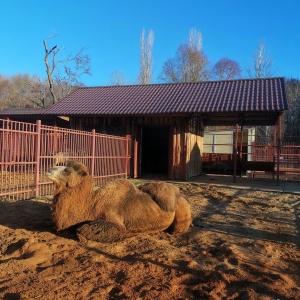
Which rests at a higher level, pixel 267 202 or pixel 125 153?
pixel 125 153

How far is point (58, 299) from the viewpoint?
3.09 metres

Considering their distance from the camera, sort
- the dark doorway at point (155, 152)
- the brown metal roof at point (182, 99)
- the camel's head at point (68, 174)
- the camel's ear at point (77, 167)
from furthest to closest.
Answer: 1. the dark doorway at point (155, 152)
2. the brown metal roof at point (182, 99)
3. the camel's ear at point (77, 167)
4. the camel's head at point (68, 174)

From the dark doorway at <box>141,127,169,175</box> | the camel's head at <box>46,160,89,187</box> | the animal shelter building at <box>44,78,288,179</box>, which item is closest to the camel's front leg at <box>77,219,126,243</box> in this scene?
the camel's head at <box>46,160,89,187</box>

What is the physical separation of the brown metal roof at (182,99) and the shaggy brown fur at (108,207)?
32.9ft

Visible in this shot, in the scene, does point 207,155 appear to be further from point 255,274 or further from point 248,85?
point 255,274

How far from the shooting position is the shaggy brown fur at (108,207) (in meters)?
4.83

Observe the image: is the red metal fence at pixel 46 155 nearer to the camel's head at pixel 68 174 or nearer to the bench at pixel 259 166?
the camel's head at pixel 68 174

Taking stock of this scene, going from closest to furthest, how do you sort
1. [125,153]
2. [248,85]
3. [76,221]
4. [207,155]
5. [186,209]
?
1. [76,221]
2. [186,209]
3. [125,153]
4. [248,85]
5. [207,155]

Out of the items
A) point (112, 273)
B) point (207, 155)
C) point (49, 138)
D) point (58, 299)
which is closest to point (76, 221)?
point (112, 273)

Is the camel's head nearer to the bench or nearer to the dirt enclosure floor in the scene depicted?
the dirt enclosure floor

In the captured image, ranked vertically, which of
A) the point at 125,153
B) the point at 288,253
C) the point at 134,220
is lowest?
the point at 288,253

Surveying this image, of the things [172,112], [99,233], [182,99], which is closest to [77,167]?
[99,233]

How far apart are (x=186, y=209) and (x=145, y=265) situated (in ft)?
6.59

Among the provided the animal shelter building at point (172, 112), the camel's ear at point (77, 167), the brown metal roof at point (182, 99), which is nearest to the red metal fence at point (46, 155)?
the animal shelter building at point (172, 112)
